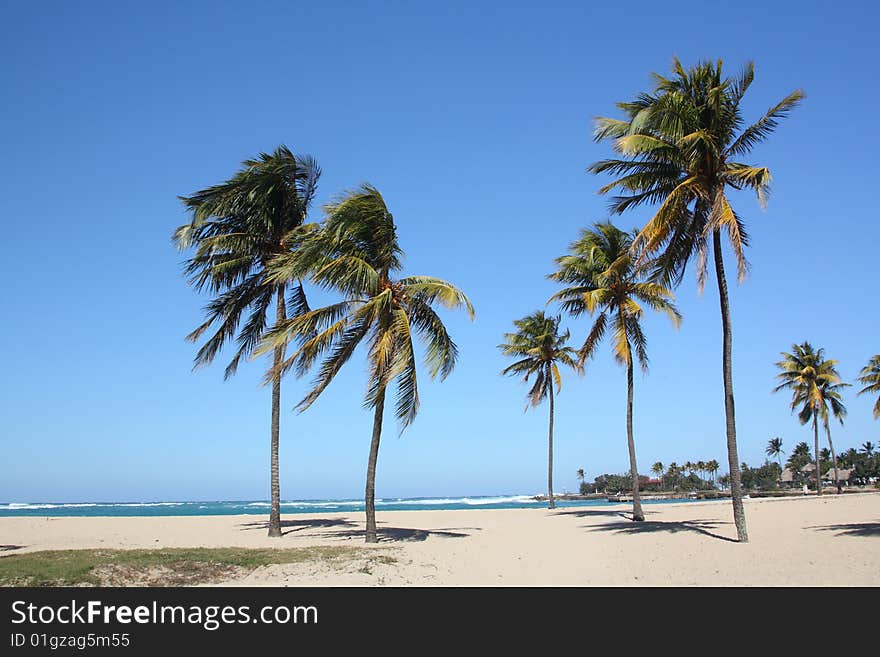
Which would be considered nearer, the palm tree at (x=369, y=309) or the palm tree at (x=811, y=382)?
the palm tree at (x=369, y=309)

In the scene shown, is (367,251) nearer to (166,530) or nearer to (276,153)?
(276,153)

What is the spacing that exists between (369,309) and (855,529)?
13.4m

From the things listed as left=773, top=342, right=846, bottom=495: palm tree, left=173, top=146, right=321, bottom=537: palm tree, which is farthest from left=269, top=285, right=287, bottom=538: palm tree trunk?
left=773, top=342, right=846, bottom=495: palm tree

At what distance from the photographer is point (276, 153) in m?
19.7

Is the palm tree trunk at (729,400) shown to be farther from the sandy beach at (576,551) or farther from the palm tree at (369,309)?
the palm tree at (369,309)

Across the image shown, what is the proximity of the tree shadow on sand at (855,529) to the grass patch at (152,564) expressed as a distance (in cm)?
1073

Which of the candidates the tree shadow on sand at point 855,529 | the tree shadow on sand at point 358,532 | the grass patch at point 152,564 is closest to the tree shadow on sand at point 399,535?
the tree shadow on sand at point 358,532

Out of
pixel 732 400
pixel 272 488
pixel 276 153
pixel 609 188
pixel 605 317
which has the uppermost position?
pixel 276 153

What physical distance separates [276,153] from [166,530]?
14.3 metres

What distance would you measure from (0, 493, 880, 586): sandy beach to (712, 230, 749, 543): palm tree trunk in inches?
24.5

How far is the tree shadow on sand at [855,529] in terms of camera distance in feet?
49.2

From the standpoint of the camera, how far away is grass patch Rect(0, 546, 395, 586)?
10203 mm
